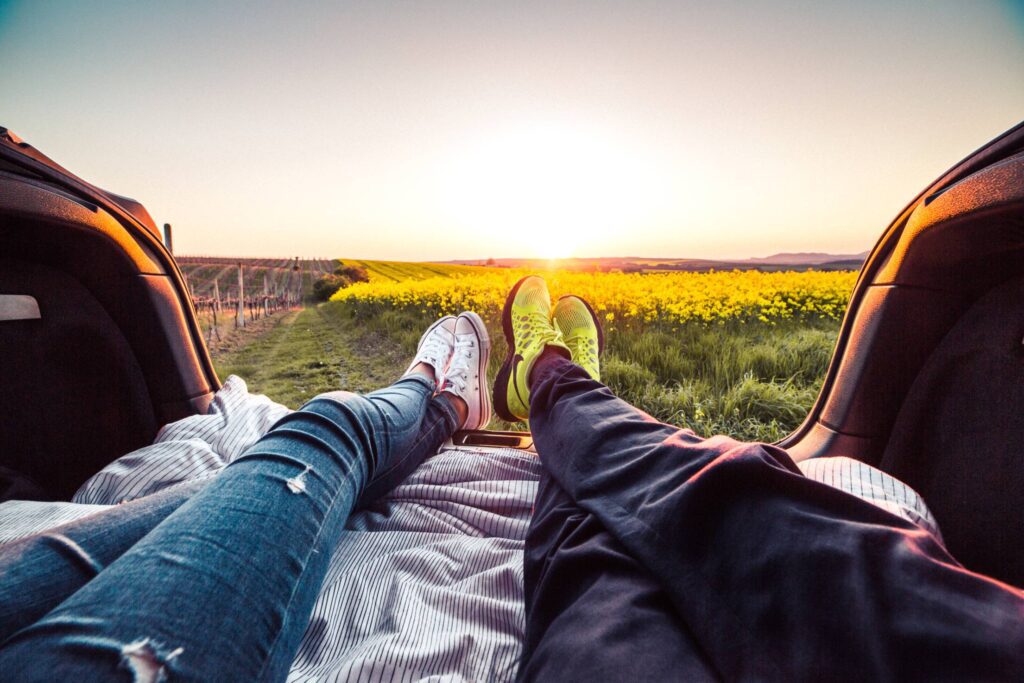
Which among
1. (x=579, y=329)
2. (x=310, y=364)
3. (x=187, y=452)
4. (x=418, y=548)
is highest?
(x=579, y=329)

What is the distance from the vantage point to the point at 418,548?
669mm

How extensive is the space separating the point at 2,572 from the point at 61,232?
28.9 inches

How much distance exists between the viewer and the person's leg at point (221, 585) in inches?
12.2

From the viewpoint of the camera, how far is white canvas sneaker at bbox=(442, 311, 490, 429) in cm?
131

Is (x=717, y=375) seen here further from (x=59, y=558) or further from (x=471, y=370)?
(x=59, y=558)

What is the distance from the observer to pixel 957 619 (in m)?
0.26

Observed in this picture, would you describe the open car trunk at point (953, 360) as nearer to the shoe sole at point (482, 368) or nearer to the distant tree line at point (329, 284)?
the shoe sole at point (482, 368)

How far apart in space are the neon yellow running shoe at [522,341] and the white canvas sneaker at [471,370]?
74 millimetres

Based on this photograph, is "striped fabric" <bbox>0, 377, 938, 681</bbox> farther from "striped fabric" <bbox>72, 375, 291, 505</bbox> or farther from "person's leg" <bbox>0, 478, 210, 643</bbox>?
"person's leg" <bbox>0, 478, 210, 643</bbox>

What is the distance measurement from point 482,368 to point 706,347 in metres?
1.15

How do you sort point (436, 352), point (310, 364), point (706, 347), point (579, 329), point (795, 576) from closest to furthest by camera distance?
point (795, 576) < point (436, 352) < point (579, 329) < point (706, 347) < point (310, 364)

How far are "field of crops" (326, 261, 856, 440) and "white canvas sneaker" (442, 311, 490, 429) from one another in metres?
0.30

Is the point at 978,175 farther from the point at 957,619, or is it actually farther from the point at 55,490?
the point at 55,490

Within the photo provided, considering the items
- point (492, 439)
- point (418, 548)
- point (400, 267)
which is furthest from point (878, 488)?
point (400, 267)
